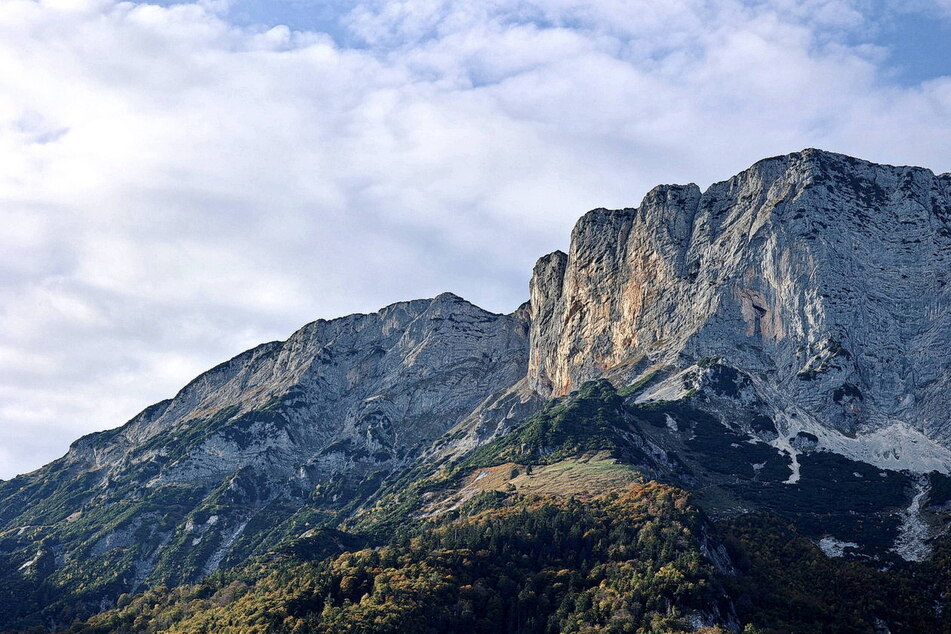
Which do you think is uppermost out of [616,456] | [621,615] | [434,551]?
[616,456]

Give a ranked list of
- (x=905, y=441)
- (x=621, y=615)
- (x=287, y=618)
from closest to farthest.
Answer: (x=621, y=615), (x=287, y=618), (x=905, y=441)

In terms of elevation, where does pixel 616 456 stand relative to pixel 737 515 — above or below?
above

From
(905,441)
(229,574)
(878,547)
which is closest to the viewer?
(878,547)

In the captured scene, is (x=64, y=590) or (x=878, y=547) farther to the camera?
(x=64, y=590)

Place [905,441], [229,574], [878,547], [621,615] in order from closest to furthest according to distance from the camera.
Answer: [621,615] → [878,547] → [229,574] → [905,441]

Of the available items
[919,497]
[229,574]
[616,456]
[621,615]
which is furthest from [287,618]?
[919,497]

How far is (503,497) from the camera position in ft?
544

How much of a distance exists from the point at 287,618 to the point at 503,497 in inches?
2410

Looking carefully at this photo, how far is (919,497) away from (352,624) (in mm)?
122896

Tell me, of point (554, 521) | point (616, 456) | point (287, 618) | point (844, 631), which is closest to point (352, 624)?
point (287, 618)

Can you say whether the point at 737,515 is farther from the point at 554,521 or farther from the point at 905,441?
the point at 905,441

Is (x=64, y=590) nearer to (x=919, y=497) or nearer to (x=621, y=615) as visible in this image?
(x=621, y=615)

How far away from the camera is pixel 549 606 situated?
114875mm

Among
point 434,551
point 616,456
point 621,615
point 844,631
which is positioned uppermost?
point 616,456
